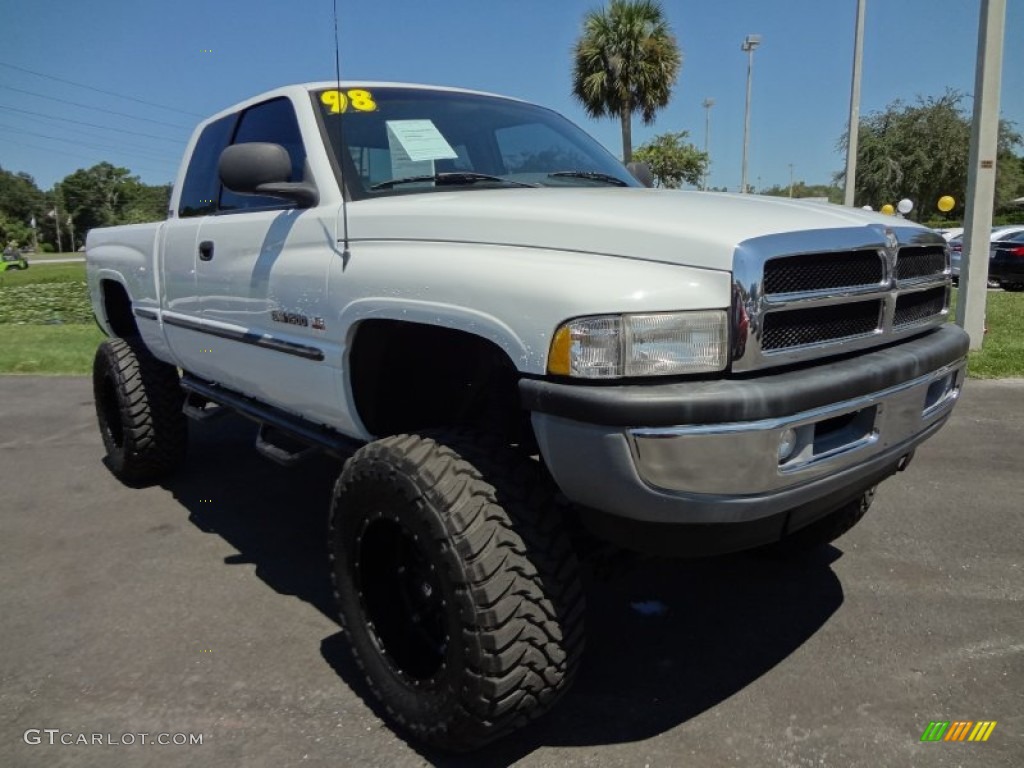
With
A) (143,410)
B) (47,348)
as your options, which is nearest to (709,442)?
(143,410)

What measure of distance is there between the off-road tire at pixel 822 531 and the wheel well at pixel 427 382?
135 centimetres

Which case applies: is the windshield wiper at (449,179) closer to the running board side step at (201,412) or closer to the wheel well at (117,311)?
the running board side step at (201,412)

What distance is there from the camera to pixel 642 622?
2982 millimetres

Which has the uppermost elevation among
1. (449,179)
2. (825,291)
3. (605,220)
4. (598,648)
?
(449,179)

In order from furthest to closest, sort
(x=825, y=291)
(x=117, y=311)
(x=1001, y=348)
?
(x=1001, y=348), (x=117, y=311), (x=825, y=291)

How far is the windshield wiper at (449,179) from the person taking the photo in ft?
9.17

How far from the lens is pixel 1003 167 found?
131 feet

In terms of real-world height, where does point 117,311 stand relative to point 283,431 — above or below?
above

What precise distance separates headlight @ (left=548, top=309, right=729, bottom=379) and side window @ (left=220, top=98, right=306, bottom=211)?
1595 millimetres

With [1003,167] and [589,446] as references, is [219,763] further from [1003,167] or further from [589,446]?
[1003,167]

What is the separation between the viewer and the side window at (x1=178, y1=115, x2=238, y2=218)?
12.7 feet

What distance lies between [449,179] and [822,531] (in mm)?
2096

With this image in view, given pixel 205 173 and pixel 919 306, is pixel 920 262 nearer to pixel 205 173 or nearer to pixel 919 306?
pixel 919 306

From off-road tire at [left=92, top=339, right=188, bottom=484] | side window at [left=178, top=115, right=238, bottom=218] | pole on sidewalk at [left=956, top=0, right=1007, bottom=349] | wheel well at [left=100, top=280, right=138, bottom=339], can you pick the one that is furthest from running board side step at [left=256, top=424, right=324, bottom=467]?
pole on sidewalk at [left=956, top=0, right=1007, bottom=349]
